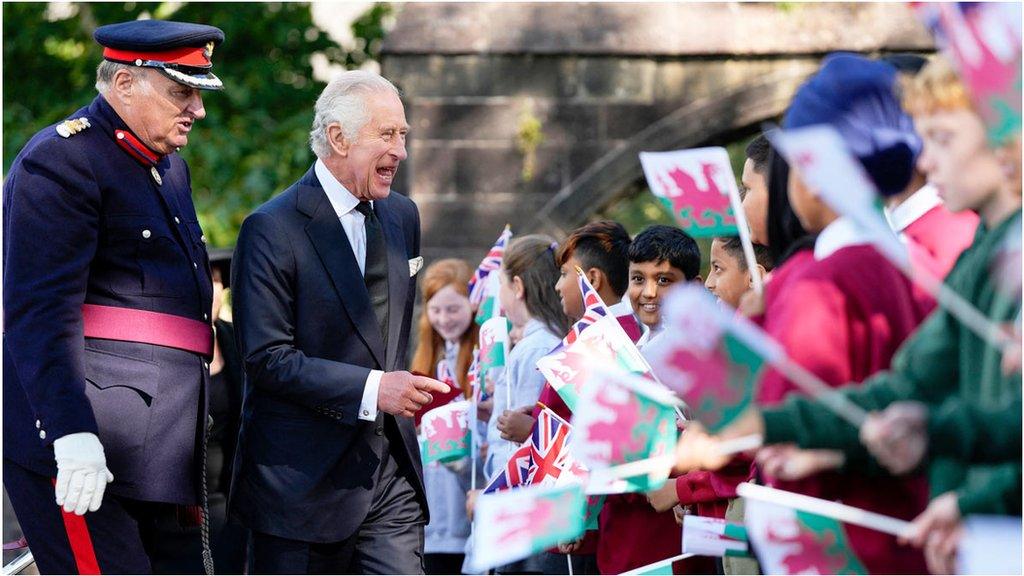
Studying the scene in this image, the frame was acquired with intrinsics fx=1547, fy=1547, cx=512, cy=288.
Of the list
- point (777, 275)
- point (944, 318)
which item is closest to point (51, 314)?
point (777, 275)

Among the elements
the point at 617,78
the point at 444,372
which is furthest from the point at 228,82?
the point at 444,372

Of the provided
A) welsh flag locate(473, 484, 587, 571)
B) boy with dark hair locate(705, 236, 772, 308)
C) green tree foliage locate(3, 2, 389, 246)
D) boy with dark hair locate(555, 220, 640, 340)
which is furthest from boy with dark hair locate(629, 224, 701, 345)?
green tree foliage locate(3, 2, 389, 246)

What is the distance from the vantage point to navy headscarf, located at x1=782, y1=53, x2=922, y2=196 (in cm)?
278

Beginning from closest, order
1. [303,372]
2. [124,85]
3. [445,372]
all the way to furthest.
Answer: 1. [303,372]
2. [124,85]
3. [445,372]

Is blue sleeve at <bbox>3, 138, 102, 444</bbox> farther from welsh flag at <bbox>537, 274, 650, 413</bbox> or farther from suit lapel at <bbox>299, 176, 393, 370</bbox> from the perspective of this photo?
welsh flag at <bbox>537, 274, 650, 413</bbox>

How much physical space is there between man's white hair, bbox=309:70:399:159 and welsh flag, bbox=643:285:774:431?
204 centimetres

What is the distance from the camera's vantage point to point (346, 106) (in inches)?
175

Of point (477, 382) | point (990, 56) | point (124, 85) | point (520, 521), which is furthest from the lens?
point (477, 382)

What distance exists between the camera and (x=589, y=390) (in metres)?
2.82

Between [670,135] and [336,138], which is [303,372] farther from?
[670,135]

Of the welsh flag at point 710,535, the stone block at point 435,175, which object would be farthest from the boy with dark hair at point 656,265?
the stone block at point 435,175

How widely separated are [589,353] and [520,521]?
53.5 inches

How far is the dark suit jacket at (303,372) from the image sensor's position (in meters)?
4.16

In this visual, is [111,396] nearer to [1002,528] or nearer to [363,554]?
[363,554]
